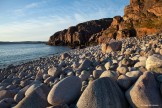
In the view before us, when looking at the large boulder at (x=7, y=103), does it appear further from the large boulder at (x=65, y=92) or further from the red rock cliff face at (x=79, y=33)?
the red rock cliff face at (x=79, y=33)

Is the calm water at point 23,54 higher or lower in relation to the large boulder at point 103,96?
lower

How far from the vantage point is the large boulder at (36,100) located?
4.60 metres

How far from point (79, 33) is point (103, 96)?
84189 millimetres

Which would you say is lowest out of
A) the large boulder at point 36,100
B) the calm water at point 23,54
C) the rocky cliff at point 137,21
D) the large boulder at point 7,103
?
the calm water at point 23,54

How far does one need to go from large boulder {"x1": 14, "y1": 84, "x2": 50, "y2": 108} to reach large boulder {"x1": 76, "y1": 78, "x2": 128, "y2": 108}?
→ 0.84 m

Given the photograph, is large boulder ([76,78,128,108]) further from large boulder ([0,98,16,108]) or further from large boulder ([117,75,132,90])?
large boulder ([0,98,16,108])

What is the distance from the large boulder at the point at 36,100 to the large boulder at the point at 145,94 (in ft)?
5.13

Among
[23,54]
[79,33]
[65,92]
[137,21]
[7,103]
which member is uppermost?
[137,21]

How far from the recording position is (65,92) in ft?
15.1

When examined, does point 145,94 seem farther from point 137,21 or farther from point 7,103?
point 137,21

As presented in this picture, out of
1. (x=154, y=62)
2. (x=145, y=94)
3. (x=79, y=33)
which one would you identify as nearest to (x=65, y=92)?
(x=145, y=94)

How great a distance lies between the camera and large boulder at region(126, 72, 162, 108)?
381 cm

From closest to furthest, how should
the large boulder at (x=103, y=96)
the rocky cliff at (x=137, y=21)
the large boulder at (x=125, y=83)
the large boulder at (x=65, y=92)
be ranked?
the large boulder at (x=103, y=96) < the large boulder at (x=125, y=83) < the large boulder at (x=65, y=92) < the rocky cliff at (x=137, y=21)

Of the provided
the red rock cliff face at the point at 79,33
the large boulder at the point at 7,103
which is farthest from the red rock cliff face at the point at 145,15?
the large boulder at the point at 7,103
